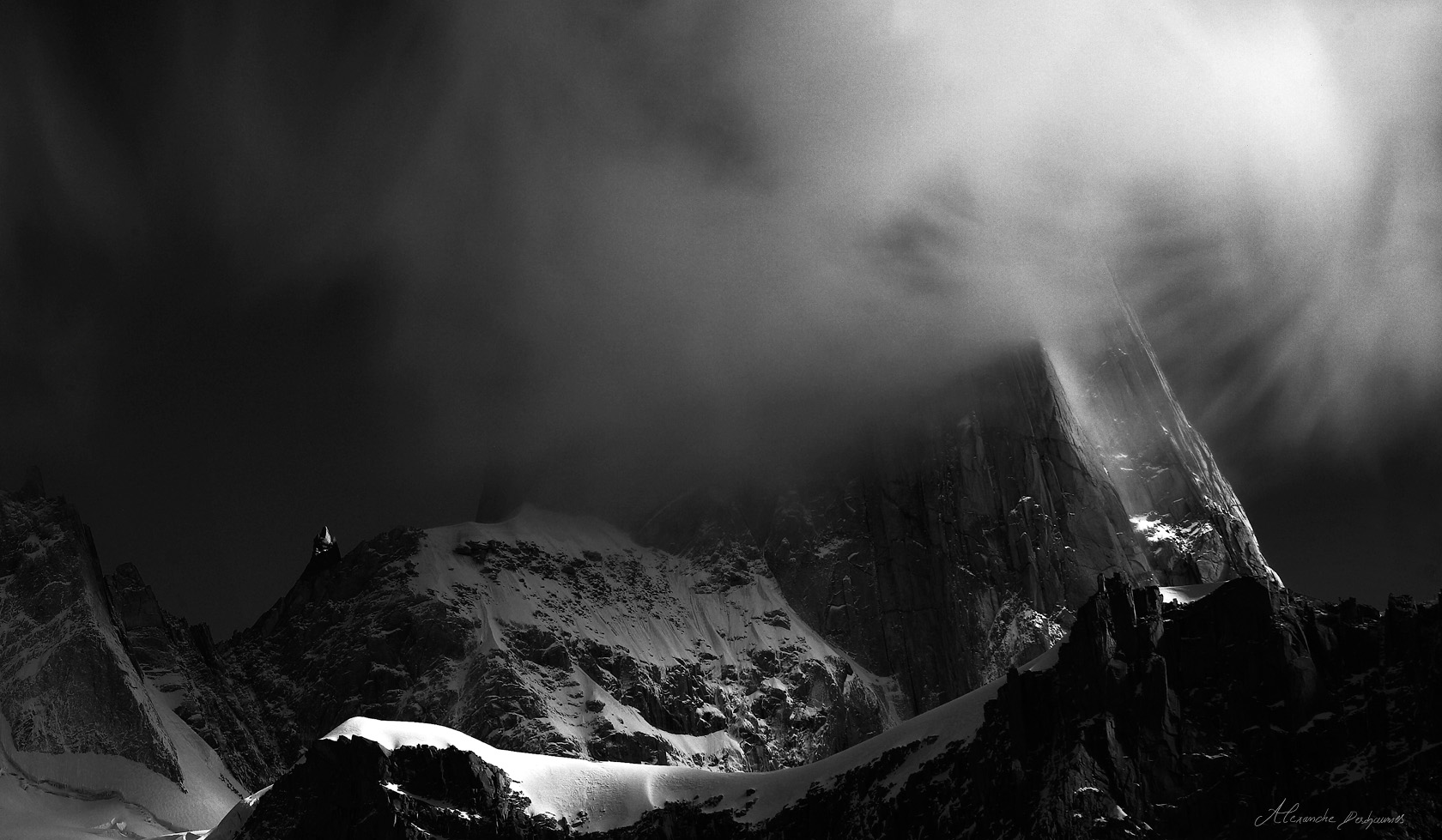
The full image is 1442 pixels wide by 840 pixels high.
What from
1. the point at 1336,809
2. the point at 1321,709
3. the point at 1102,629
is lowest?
the point at 1336,809

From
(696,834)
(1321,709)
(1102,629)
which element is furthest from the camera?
(696,834)

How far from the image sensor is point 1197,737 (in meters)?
167

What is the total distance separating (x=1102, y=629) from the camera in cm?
17775

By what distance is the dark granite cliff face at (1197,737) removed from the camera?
156775 mm

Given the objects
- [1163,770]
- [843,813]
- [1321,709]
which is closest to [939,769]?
[843,813]

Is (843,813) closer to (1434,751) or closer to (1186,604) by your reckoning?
(1186,604)

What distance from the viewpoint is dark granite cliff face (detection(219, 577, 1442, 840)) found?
514 ft

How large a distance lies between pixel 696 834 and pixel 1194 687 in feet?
191
